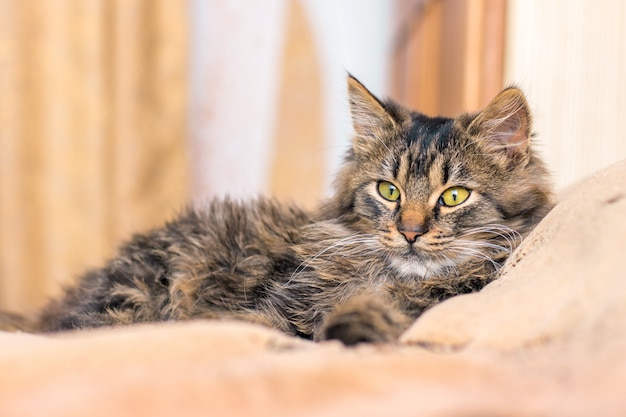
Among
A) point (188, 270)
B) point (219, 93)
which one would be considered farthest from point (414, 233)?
point (219, 93)

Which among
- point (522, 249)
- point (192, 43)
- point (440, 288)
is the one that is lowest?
point (440, 288)

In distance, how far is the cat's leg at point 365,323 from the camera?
1.03m

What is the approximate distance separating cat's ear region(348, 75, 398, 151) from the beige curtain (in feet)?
5.65

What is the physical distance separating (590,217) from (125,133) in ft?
8.55

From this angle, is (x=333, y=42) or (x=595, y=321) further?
(x=333, y=42)

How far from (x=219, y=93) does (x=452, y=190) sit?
7.79 ft

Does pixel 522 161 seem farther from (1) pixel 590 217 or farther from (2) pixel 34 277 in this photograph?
(2) pixel 34 277

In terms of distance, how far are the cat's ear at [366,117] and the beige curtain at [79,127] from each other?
1.72m

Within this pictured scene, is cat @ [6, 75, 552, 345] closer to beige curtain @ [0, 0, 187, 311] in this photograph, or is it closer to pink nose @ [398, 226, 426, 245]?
pink nose @ [398, 226, 426, 245]

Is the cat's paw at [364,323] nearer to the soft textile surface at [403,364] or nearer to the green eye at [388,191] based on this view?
the soft textile surface at [403,364]

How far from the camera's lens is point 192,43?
361 centimetres

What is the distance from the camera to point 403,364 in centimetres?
75

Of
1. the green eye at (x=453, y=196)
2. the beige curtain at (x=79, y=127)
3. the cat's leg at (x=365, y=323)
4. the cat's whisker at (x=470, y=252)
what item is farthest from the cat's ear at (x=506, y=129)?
the beige curtain at (x=79, y=127)

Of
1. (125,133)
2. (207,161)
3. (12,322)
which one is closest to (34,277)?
(125,133)
